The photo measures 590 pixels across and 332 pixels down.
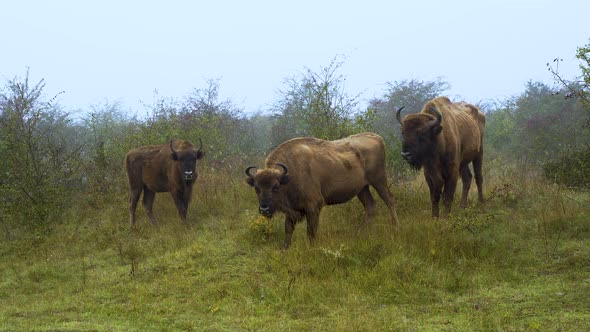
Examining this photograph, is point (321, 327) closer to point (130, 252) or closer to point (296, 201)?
point (296, 201)

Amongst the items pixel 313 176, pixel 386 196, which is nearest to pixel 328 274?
pixel 313 176

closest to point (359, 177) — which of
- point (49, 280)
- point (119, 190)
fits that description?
point (49, 280)

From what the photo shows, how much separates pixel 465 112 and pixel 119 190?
31.0 ft

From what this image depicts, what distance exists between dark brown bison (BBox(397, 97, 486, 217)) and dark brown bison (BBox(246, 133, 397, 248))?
728mm

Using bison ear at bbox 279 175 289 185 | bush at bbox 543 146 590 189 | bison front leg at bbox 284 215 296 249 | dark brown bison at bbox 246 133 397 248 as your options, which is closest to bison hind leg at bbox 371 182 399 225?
dark brown bison at bbox 246 133 397 248

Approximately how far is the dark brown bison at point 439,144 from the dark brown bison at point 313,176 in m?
0.73

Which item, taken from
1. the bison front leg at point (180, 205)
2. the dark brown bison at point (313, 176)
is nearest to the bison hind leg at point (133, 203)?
the bison front leg at point (180, 205)

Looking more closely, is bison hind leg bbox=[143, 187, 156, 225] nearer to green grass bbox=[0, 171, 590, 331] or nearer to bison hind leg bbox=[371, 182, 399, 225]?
green grass bbox=[0, 171, 590, 331]

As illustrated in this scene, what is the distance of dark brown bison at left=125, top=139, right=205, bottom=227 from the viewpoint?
13.0 m

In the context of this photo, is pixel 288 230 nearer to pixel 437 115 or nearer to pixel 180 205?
pixel 437 115

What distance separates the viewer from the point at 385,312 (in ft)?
23.3

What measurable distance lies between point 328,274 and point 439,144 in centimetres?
399

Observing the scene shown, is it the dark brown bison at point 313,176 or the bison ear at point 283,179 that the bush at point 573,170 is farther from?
the bison ear at point 283,179

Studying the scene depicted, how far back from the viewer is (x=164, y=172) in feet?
44.4
